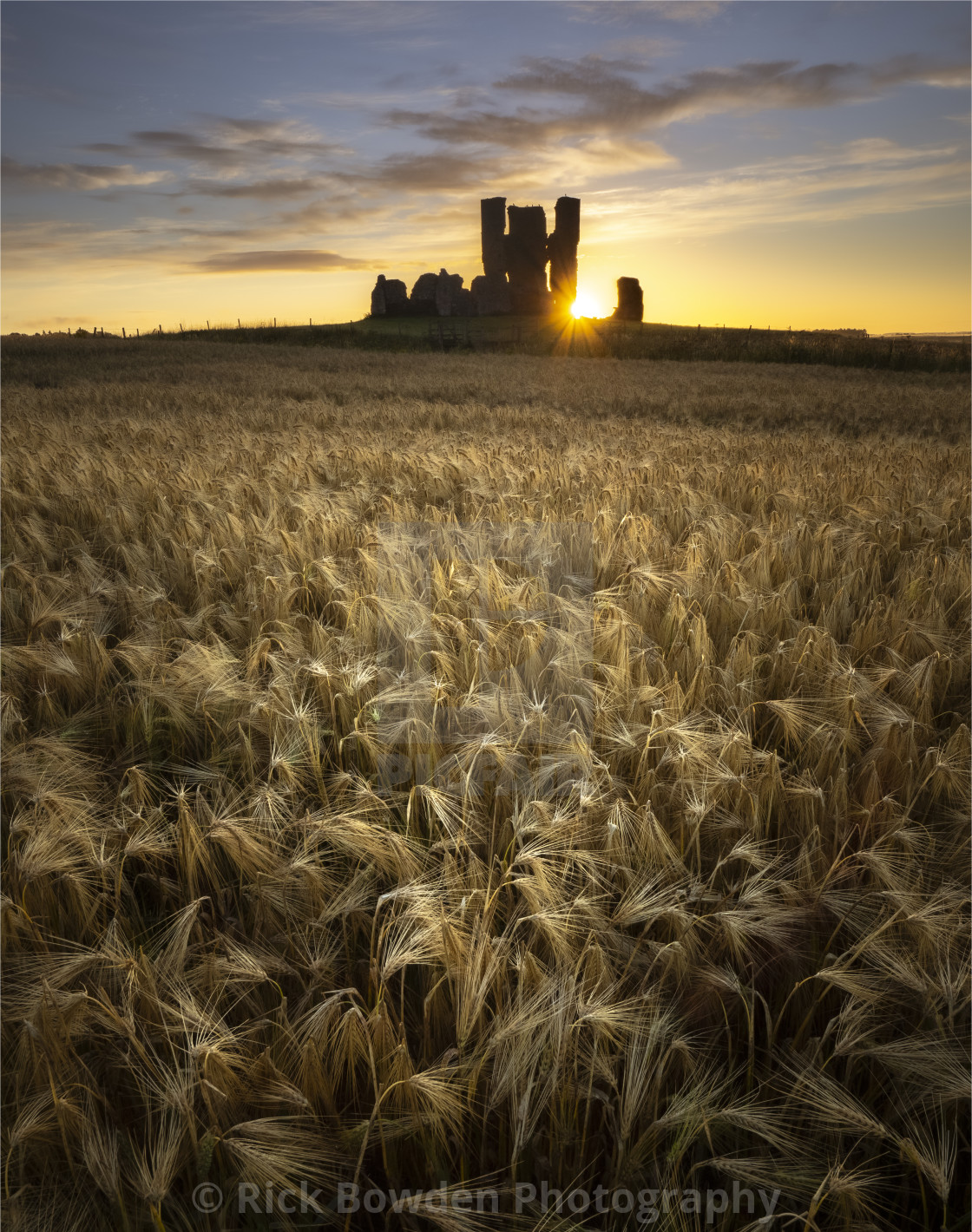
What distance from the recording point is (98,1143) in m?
0.92

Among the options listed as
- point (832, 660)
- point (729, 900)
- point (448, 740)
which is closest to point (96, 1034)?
point (448, 740)

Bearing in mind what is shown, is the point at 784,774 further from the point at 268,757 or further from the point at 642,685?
the point at 268,757

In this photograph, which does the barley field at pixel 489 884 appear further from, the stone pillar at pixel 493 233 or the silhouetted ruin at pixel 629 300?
the stone pillar at pixel 493 233

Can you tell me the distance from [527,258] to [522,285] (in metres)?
2.29

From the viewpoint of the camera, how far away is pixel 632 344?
1387 inches

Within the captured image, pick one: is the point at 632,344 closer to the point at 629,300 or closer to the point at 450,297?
the point at 629,300

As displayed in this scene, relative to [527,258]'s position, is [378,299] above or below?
below

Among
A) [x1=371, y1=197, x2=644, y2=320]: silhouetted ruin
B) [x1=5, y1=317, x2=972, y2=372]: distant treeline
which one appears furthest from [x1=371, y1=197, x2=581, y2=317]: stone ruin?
[x1=5, y1=317, x2=972, y2=372]: distant treeline

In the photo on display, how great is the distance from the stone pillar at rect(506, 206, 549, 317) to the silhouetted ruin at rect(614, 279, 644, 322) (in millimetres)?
7142

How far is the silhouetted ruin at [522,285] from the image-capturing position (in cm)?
5966

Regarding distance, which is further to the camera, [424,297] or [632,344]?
[424,297]

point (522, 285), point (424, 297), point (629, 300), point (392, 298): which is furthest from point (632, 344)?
point (392, 298)

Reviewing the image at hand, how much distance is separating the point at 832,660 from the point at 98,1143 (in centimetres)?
197

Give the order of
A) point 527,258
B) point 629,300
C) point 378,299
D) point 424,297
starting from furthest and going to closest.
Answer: point 378,299
point 424,297
point 527,258
point 629,300
